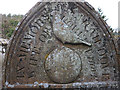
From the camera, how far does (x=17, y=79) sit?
2.37 metres

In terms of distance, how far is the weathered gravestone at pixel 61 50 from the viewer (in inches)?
93.7

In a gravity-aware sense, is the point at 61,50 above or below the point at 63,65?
above

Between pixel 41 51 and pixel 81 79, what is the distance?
0.80 metres

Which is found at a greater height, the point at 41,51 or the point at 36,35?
the point at 36,35

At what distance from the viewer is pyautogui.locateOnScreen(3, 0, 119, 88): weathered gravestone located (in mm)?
2381

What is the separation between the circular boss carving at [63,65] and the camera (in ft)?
7.85

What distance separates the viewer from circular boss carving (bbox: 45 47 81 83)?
239 centimetres

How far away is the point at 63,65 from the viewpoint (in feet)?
7.91

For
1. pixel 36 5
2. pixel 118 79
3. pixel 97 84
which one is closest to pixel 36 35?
pixel 36 5

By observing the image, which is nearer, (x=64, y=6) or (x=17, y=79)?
(x=17, y=79)

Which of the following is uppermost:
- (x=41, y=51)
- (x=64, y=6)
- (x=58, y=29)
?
(x=64, y=6)

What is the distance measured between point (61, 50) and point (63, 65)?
0.81 ft

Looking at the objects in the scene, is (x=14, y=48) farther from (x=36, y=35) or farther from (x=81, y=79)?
(x=81, y=79)

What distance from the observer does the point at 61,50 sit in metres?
2.46
